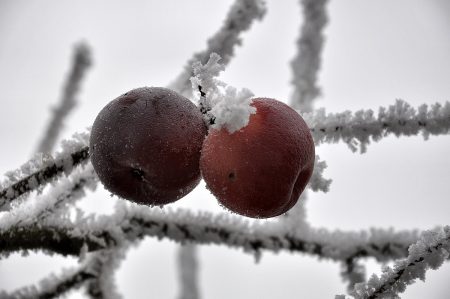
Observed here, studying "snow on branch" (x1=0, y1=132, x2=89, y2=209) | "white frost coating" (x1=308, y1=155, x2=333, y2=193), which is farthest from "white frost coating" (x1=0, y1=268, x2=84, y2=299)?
"white frost coating" (x1=308, y1=155, x2=333, y2=193)

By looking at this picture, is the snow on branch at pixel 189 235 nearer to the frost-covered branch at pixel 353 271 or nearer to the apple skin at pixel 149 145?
the frost-covered branch at pixel 353 271

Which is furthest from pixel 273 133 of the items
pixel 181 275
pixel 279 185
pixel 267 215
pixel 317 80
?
pixel 181 275

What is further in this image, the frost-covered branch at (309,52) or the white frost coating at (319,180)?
the frost-covered branch at (309,52)

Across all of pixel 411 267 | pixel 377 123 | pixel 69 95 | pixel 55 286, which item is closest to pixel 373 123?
pixel 377 123

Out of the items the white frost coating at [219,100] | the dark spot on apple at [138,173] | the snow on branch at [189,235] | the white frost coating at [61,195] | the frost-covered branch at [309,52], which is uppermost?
the white frost coating at [219,100]

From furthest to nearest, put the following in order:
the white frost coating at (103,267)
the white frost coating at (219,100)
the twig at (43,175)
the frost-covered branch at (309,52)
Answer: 1. the frost-covered branch at (309,52)
2. the white frost coating at (103,267)
3. the twig at (43,175)
4. the white frost coating at (219,100)

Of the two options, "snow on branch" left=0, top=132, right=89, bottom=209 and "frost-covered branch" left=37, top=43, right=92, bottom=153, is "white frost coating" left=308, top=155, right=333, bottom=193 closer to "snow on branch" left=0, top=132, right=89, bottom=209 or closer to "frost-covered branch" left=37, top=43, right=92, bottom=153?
"snow on branch" left=0, top=132, right=89, bottom=209

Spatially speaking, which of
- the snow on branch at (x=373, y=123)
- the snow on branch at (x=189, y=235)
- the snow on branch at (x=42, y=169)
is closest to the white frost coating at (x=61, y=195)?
the snow on branch at (x=189, y=235)
